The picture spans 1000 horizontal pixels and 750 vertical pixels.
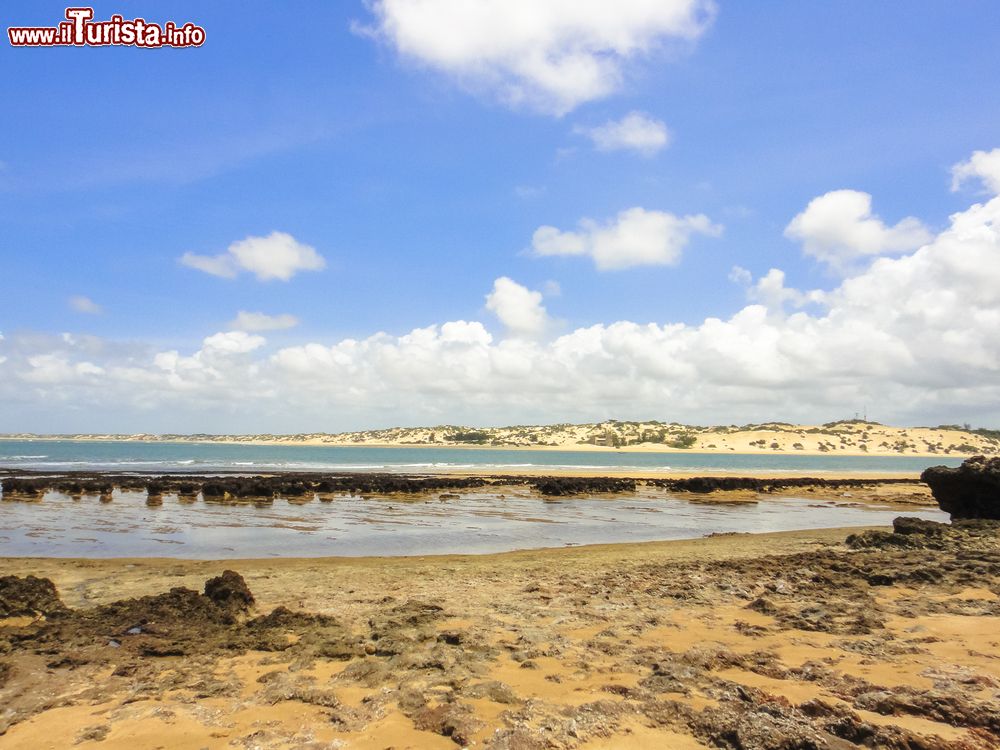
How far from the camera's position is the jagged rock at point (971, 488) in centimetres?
1912

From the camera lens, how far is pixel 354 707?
5.41 m

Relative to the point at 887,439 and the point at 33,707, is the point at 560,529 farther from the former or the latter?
the point at 887,439

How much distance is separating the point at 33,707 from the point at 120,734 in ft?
3.76

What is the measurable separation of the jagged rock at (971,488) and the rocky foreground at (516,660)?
32.9ft

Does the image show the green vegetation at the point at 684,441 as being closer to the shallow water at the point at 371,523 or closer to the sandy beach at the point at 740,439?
the sandy beach at the point at 740,439

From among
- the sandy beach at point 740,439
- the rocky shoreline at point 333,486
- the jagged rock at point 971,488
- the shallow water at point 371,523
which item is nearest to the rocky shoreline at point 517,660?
the shallow water at point 371,523

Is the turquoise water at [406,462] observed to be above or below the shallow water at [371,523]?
below

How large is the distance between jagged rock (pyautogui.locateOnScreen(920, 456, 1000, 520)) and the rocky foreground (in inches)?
395

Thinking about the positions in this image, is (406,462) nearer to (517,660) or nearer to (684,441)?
(684,441)

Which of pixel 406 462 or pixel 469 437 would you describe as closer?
pixel 406 462

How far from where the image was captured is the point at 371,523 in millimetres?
22000

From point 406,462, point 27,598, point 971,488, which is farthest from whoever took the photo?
point 406,462

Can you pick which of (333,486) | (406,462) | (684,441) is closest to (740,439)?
(684,441)

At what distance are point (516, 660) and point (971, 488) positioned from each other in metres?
20.4
